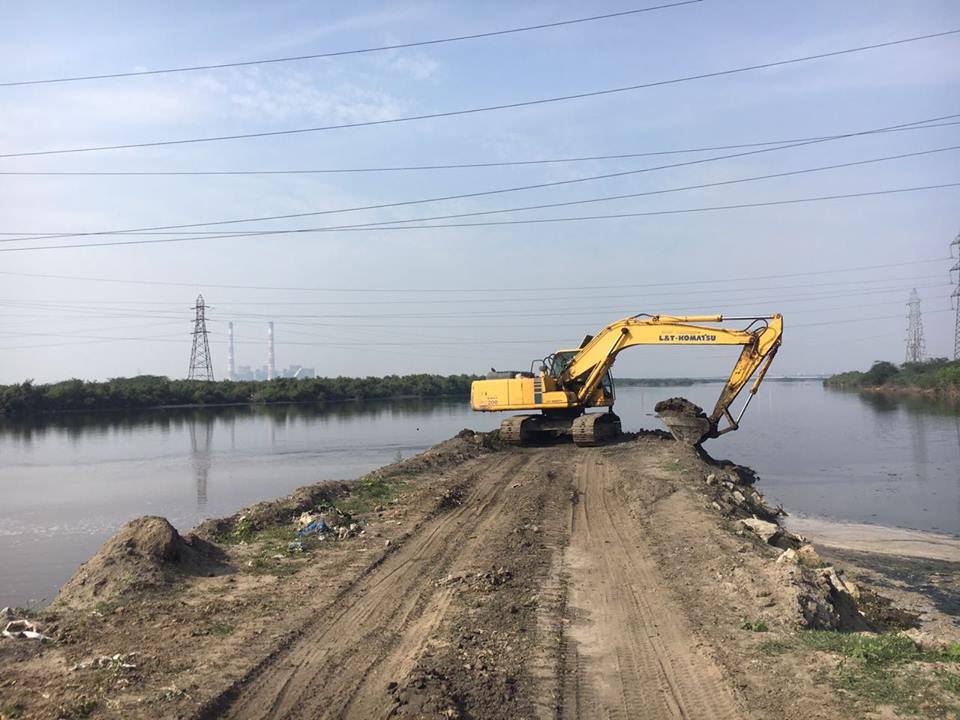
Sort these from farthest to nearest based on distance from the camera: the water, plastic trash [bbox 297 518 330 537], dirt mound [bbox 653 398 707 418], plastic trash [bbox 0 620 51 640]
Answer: dirt mound [bbox 653 398 707 418] < the water < plastic trash [bbox 297 518 330 537] < plastic trash [bbox 0 620 51 640]

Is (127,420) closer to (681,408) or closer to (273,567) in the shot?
(681,408)

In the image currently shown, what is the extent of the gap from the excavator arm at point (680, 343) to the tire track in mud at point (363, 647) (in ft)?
47.7

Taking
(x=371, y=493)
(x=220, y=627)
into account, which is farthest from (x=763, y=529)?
(x=220, y=627)

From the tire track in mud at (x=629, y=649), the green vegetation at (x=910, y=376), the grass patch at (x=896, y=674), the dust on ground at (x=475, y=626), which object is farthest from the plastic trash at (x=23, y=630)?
the green vegetation at (x=910, y=376)

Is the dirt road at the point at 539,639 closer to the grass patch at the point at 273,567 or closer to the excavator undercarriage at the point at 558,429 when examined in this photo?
the grass patch at the point at 273,567

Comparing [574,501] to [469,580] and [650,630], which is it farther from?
[650,630]

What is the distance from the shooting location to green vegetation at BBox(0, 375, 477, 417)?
68625 mm

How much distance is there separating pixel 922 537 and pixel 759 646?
1120cm

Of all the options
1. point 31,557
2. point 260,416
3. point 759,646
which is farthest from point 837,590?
point 260,416

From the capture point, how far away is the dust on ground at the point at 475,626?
5895mm

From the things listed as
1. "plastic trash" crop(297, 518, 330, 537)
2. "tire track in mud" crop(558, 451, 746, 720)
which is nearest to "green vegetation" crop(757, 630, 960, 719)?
"tire track in mud" crop(558, 451, 746, 720)

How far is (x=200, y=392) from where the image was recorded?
80.4m

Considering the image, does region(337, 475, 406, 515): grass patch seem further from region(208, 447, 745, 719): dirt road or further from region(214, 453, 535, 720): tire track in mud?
region(214, 453, 535, 720): tire track in mud

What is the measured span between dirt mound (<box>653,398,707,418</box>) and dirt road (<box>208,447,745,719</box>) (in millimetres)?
12877
